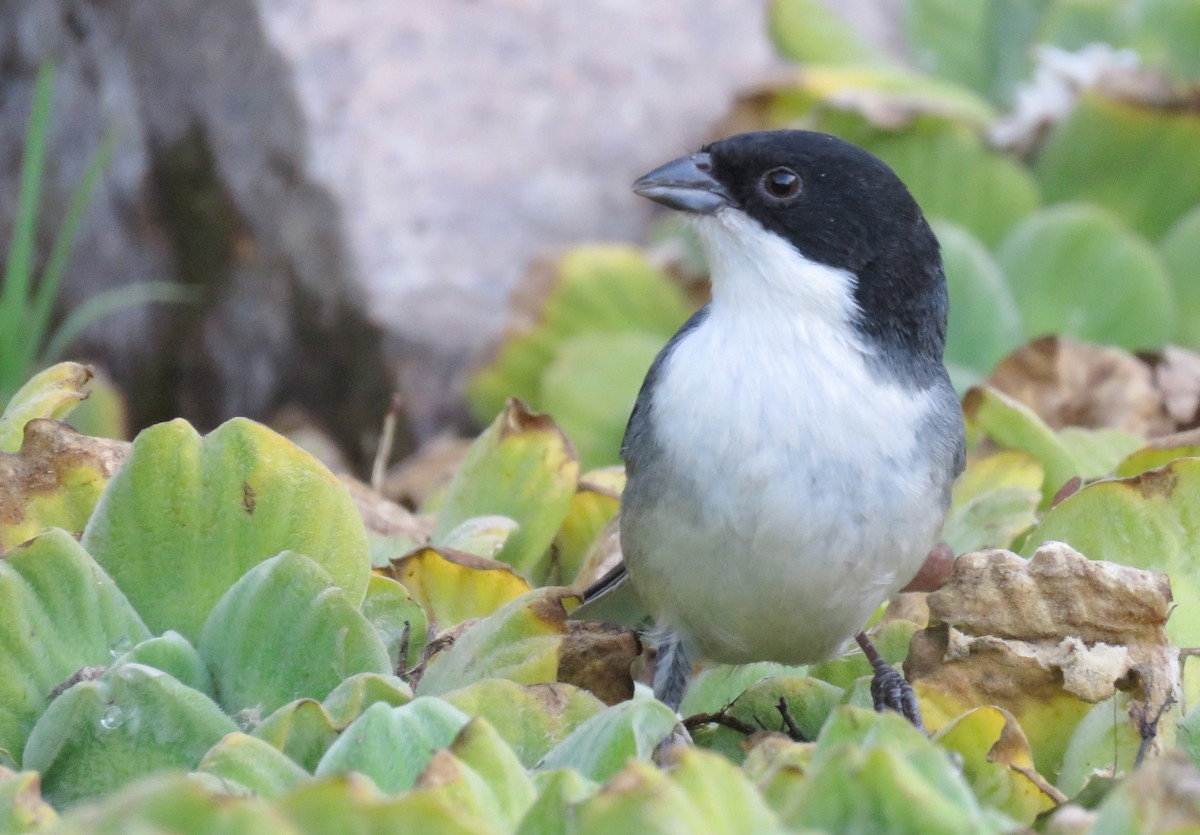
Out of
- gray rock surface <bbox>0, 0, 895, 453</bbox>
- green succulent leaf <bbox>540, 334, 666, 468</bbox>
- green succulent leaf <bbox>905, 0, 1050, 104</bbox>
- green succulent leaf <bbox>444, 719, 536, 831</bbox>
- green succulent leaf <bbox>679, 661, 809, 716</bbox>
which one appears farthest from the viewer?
green succulent leaf <bbox>905, 0, 1050, 104</bbox>

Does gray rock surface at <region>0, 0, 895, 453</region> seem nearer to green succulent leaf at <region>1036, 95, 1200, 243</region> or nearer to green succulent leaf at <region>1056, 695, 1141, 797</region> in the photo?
green succulent leaf at <region>1036, 95, 1200, 243</region>

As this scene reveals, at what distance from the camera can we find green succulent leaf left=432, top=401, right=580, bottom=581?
10.1 feet

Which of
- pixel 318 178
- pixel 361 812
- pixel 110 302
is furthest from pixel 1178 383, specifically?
pixel 318 178

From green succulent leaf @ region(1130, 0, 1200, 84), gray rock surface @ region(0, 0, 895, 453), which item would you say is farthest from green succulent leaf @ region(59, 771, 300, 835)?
green succulent leaf @ region(1130, 0, 1200, 84)

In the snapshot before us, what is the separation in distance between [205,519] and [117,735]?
0.44 metres

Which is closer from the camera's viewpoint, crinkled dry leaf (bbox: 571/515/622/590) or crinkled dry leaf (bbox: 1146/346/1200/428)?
crinkled dry leaf (bbox: 571/515/622/590)

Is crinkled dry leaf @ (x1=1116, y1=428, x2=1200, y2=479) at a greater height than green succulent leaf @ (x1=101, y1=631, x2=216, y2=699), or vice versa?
crinkled dry leaf @ (x1=1116, y1=428, x2=1200, y2=479)

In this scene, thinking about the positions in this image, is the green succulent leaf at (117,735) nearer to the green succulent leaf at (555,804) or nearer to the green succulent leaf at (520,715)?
the green succulent leaf at (520,715)

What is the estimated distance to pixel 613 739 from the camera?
1958 millimetres

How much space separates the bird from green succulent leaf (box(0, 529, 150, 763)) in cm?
88

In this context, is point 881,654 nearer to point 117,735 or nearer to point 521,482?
point 521,482

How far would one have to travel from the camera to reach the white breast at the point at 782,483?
255cm

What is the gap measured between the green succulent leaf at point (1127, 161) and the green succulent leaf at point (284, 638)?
11.6 feet

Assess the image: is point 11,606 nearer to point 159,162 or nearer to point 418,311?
point 418,311
